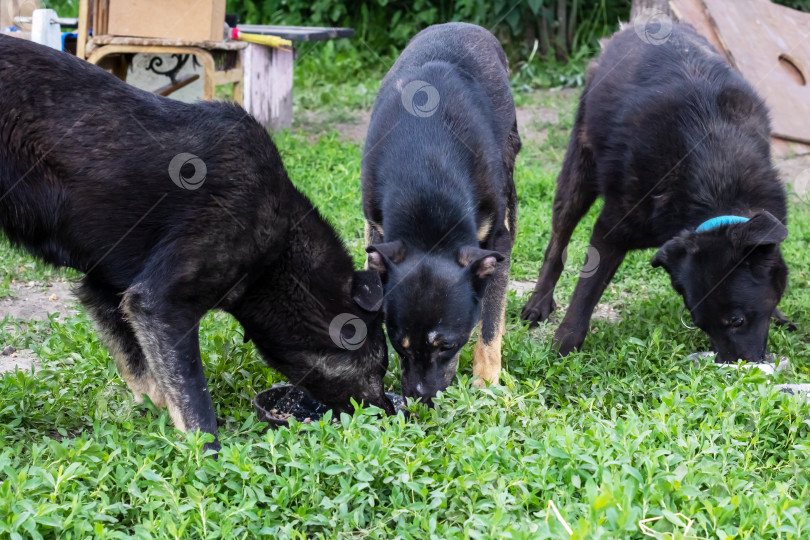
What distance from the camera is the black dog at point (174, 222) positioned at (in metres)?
3.80

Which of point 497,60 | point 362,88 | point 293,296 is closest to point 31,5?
point 362,88

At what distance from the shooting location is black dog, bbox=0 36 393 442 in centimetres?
380

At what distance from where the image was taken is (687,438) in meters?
3.53

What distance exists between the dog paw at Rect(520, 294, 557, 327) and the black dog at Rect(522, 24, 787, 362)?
60 cm

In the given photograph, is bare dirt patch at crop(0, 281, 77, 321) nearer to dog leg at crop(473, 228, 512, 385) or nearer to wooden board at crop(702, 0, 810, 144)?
dog leg at crop(473, 228, 512, 385)

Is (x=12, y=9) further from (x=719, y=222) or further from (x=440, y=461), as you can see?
(x=440, y=461)

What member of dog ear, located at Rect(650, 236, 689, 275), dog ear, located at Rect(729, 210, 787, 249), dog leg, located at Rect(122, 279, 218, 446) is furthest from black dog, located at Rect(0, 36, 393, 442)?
dog ear, located at Rect(729, 210, 787, 249)

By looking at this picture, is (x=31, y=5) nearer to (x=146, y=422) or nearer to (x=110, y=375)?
(x=110, y=375)

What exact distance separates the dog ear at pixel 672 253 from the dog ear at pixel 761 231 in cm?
30

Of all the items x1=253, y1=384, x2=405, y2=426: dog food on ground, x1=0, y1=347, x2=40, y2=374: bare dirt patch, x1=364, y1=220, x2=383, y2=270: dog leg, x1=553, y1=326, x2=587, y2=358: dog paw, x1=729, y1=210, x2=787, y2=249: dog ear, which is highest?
x1=729, y1=210, x2=787, y2=249: dog ear

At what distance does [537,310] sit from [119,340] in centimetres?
279

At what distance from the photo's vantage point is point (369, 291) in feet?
13.3

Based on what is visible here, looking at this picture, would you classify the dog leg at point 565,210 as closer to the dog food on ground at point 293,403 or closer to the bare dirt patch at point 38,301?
the dog food on ground at point 293,403

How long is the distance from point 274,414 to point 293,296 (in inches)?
23.7
